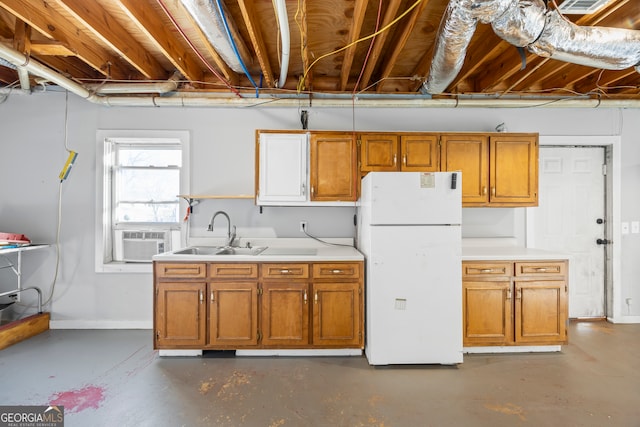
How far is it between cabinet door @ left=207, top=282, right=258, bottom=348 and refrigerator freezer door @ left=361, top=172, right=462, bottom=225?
51.6 inches

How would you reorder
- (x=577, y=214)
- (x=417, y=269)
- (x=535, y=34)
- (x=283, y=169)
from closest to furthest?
(x=535, y=34)
(x=417, y=269)
(x=283, y=169)
(x=577, y=214)

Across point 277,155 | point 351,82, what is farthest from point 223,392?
point 351,82

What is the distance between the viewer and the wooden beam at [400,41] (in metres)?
1.86

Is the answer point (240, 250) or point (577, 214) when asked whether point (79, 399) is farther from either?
point (577, 214)

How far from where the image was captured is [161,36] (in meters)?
2.24

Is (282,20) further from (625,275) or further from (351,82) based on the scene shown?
(625,275)

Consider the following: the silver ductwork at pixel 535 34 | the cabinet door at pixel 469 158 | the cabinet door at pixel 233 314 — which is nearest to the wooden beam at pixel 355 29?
the silver ductwork at pixel 535 34

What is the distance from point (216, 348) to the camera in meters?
2.39

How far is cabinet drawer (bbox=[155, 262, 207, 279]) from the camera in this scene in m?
2.40

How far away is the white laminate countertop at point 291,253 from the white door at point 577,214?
2386 millimetres

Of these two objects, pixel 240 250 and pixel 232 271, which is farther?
pixel 240 250

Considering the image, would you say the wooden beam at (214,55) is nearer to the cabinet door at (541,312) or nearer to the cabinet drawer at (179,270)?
the cabinet drawer at (179,270)

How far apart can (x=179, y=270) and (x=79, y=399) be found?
1.02 m

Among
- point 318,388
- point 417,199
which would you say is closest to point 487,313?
point 417,199
